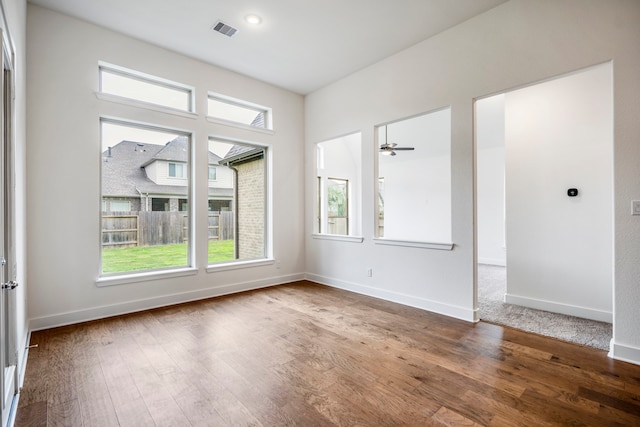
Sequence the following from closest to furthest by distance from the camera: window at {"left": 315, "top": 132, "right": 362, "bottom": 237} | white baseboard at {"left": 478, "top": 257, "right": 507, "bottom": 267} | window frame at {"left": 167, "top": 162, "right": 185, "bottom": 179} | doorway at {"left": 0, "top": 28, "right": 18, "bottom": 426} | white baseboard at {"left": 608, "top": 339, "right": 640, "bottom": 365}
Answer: doorway at {"left": 0, "top": 28, "right": 18, "bottom": 426} → white baseboard at {"left": 608, "top": 339, "right": 640, "bottom": 365} → window frame at {"left": 167, "top": 162, "right": 185, "bottom": 179} → white baseboard at {"left": 478, "top": 257, "right": 507, "bottom": 267} → window at {"left": 315, "top": 132, "right": 362, "bottom": 237}

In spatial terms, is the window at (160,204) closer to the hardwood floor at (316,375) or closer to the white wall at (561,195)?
the hardwood floor at (316,375)

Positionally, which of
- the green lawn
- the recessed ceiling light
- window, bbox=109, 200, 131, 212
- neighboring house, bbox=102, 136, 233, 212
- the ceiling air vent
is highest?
the recessed ceiling light

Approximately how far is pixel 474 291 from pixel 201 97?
432 centimetres

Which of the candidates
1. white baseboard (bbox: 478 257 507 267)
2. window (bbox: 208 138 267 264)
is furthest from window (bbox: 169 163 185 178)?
white baseboard (bbox: 478 257 507 267)

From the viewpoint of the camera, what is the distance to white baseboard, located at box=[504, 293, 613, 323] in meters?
3.38

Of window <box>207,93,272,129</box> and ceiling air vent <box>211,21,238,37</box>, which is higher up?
ceiling air vent <box>211,21,238,37</box>

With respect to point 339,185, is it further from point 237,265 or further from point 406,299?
point 406,299

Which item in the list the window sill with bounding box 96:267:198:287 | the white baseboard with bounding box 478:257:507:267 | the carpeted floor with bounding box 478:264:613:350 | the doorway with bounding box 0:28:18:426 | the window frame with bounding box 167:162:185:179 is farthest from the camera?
the white baseboard with bounding box 478:257:507:267

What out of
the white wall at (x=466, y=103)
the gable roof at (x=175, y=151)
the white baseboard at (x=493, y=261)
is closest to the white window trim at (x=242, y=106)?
the gable roof at (x=175, y=151)

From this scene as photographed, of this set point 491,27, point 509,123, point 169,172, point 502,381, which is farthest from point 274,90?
point 502,381

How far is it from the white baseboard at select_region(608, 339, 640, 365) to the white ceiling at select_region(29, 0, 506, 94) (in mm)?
3351

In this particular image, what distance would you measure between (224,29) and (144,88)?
4.33ft

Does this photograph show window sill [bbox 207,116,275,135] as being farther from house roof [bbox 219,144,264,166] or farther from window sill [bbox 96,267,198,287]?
window sill [bbox 96,267,198,287]

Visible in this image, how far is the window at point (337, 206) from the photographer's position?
29.1 feet
